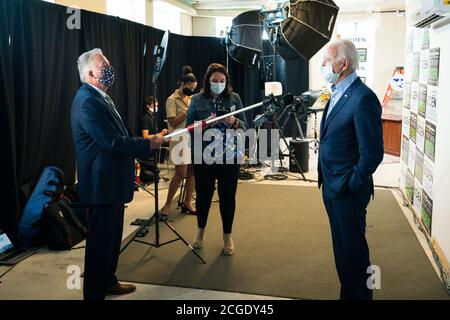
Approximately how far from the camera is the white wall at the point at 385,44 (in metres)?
9.45

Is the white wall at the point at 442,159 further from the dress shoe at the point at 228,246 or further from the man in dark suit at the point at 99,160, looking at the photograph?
the man in dark suit at the point at 99,160

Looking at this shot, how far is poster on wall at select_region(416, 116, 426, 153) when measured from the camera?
372 centimetres

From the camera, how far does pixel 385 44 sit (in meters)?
9.57

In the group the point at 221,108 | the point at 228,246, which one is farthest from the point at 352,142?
the point at 228,246

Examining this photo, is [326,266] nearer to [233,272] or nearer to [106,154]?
[233,272]

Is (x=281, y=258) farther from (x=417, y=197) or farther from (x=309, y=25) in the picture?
(x=309, y=25)

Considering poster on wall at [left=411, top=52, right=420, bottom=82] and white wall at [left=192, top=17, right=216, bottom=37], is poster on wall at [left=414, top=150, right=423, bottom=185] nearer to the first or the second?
poster on wall at [left=411, top=52, right=420, bottom=82]

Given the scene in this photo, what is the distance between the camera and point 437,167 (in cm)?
318

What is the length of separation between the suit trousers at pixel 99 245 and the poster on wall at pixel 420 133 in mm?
2595

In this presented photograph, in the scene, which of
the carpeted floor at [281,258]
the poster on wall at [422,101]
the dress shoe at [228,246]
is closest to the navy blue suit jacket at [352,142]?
the carpeted floor at [281,258]

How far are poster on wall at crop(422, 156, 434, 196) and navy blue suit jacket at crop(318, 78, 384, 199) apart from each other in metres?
1.47

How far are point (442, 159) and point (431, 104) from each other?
0.57m

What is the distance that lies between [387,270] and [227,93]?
5.31 feet

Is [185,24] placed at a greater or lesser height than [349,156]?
greater
